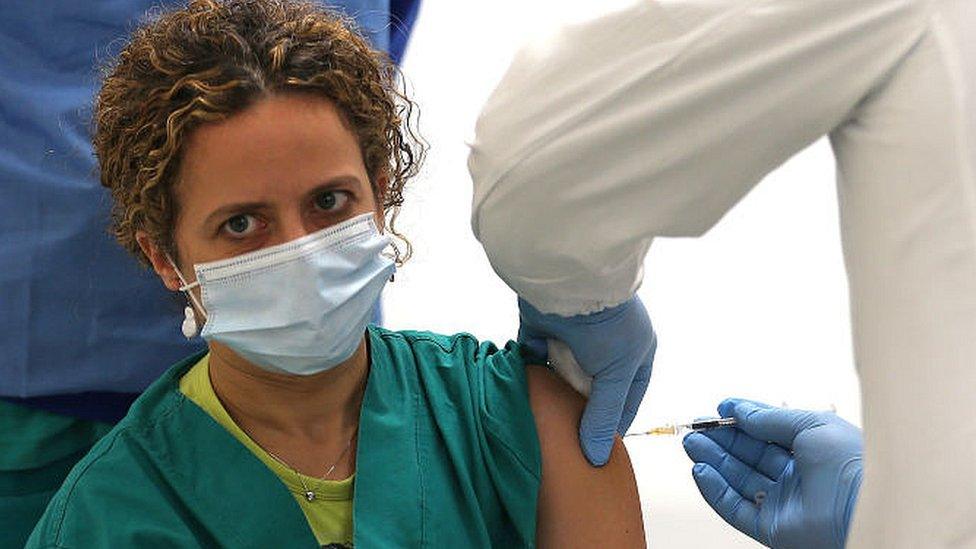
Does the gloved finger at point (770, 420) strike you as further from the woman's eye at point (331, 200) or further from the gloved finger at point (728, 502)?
the woman's eye at point (331, 200)

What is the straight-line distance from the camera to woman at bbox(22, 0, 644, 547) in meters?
1.50

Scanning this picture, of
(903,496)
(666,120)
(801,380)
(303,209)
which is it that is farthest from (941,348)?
(801,380)

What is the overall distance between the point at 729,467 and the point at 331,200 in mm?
595

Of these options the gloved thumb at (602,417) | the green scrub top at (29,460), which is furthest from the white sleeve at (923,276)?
the green scrub top at (29,460)

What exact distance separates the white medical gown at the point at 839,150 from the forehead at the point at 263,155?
1.81ft

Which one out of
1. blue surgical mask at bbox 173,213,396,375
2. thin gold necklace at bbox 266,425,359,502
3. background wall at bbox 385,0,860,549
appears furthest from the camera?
background wall at bbox 385,0,860,549

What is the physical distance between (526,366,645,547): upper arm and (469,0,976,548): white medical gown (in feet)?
2.23

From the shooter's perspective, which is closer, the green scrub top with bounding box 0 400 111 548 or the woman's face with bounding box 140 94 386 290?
the woman's face with bounding box 140 94 386 290

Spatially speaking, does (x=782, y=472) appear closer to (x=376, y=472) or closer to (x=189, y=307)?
(x=376, y=472)

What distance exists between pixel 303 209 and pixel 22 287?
434 mm

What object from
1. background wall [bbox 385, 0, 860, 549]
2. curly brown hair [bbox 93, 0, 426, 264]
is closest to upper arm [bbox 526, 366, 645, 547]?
curly brown hair [bbox 93, 0, 426, 264]

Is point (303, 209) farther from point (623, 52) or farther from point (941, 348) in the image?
point (941, 348)

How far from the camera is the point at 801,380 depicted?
8.24ft

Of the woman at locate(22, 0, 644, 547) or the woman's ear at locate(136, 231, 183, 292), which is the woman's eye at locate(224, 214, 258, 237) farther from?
the woman's ear at locate(136, 231, 183, 292)
